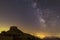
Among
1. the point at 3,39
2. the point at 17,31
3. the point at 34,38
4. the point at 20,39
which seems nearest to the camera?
the point at 3,39

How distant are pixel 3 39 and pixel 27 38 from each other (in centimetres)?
1697

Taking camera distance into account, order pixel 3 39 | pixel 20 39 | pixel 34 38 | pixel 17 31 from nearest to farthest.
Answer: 1. pixel 3 39
2. pixel 20 39
3. pixel 34 38
4. pixel 17 31

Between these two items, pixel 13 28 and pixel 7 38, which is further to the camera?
pixel 13 28

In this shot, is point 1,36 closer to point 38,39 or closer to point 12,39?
point 12,39

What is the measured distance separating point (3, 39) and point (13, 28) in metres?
27.1

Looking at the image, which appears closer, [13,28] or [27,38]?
[27,38]

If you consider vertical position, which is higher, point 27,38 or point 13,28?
point 13,28

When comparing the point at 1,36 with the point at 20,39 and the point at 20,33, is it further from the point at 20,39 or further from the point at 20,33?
the point at 20,33

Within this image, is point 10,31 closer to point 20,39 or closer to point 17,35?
point 17,35

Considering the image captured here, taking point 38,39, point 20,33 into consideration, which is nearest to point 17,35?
point 20,33

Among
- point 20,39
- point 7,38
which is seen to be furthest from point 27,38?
point 7,38

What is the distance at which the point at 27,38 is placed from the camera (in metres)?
127

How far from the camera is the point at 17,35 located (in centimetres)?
13600

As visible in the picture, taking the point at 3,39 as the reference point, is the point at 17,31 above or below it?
above
